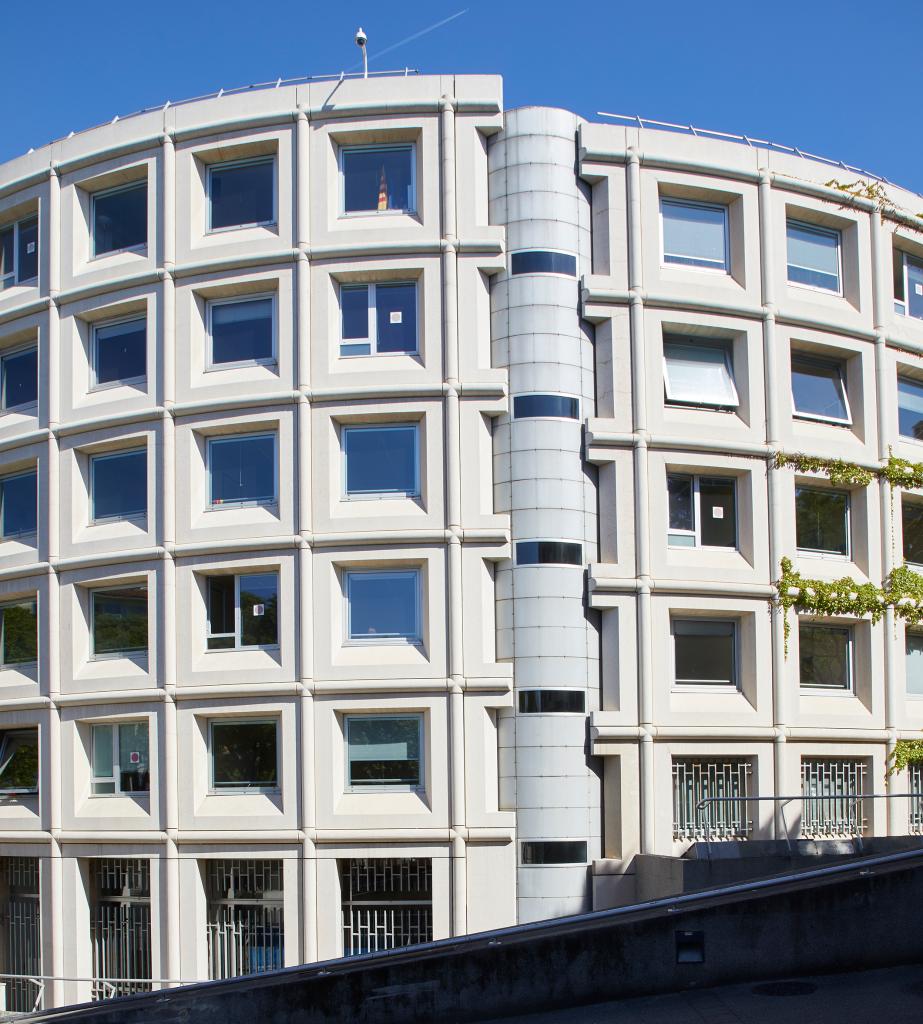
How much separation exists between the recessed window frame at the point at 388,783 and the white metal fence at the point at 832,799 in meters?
6.91

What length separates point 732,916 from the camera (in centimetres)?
1115

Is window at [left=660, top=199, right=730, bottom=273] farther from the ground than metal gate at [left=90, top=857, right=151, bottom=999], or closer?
farther from the ground

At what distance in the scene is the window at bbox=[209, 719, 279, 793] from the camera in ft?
74.6

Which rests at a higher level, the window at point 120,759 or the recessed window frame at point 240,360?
the recessed window frame at point 240,360

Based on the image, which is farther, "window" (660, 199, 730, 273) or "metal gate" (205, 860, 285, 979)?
"window" (660, 199, 730, 273)

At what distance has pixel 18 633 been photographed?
83.9 feet

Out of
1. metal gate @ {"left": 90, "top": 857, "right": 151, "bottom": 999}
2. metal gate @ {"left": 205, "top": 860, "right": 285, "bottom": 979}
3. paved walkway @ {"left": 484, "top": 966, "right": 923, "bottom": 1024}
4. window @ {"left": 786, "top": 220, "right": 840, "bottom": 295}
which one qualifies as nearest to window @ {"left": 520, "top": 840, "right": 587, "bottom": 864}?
metal gate @ {"left": 205, "top": 860, "right": 285, "bottom": 979}

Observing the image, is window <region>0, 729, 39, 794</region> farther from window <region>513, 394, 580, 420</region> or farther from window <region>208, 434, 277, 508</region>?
window <region>513, 394, 580, 420</region>

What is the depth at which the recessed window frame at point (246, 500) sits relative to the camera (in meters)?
23.3

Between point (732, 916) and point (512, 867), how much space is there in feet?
36.0

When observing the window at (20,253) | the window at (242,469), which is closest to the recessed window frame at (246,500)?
the window at (242,469)

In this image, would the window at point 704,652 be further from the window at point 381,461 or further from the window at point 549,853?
the window at point 381,461

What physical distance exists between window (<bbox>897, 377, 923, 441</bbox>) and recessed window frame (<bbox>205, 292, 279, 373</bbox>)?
41.8 feet

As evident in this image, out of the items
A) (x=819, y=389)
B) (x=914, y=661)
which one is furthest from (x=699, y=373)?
(x=914, y=661)
